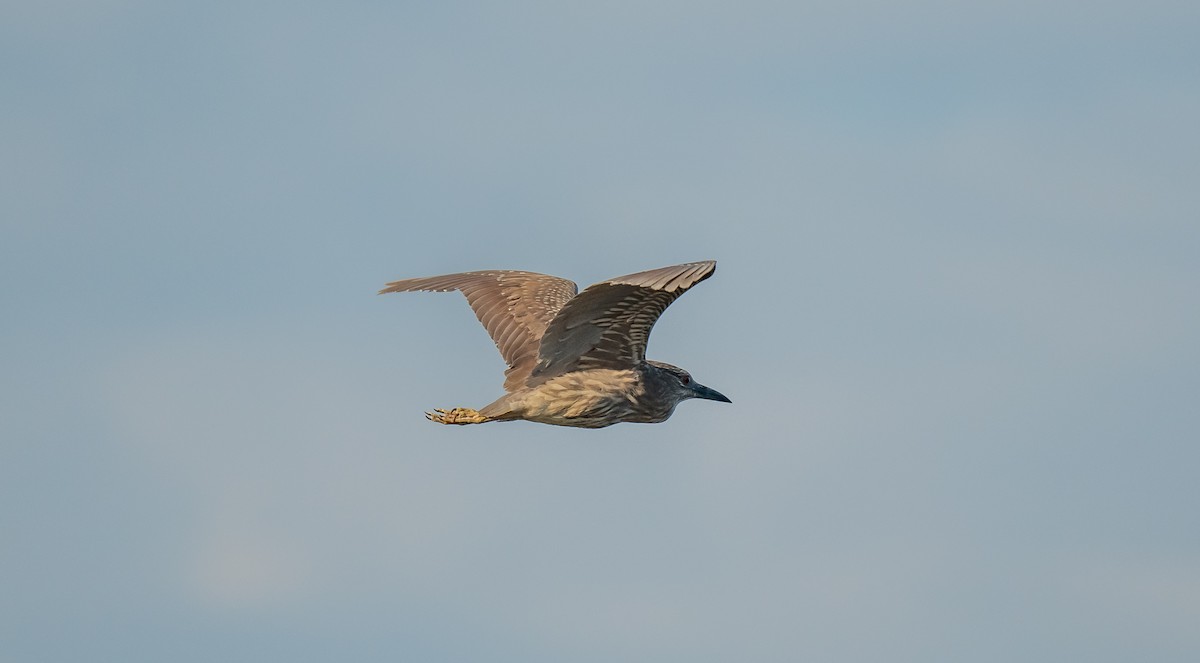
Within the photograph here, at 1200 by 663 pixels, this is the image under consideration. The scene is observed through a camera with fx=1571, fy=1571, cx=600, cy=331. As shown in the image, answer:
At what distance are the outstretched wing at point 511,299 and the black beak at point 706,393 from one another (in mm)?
1589

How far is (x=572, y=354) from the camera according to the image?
14172 millimetres

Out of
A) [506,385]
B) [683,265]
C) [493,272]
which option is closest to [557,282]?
[493,272]

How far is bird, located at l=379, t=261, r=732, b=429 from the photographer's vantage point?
13461 millimetres

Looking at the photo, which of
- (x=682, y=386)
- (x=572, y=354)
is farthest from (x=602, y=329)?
(x=682, y=386)

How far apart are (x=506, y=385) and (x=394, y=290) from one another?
6.94 feet

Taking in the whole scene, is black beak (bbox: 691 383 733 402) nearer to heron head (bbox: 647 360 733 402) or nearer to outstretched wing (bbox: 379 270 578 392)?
heron head (bbox: 647 360 733 402)

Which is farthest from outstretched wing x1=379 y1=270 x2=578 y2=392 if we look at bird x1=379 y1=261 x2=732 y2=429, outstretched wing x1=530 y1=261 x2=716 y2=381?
outstretched wing x1=530 y1=261 x2=716 y2=381

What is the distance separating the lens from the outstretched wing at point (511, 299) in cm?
1551

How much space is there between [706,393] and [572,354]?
2.30 meters

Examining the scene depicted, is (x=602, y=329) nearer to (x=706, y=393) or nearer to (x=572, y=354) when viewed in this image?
(x=572, y=354)

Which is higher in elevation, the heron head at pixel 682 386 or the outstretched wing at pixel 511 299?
the outstretched wing at pixel 511 299

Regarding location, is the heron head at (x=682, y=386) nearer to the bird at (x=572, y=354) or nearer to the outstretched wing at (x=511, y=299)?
the bird at (x=572, y=354)

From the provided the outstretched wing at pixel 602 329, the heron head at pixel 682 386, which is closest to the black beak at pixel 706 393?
the heron head at pixel 682 386

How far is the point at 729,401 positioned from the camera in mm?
16359
